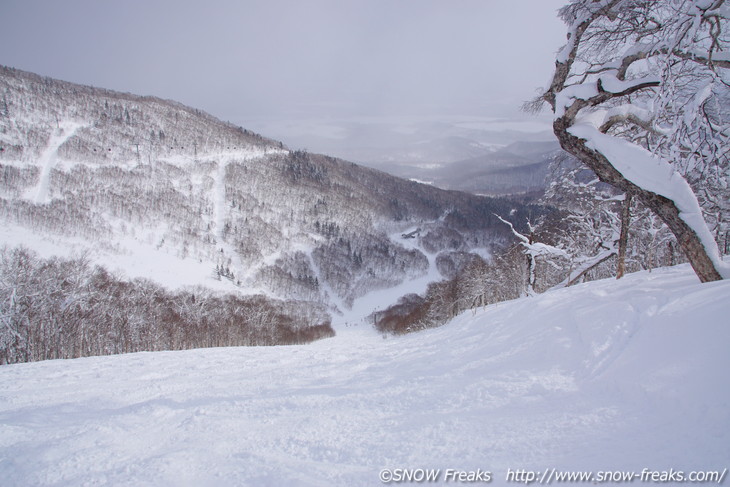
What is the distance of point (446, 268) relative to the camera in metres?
145

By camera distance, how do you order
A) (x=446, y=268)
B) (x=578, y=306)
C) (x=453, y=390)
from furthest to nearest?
(x=446, y=268)
(x=578, y=306)
(x=453, y=390)

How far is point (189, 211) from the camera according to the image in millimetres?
143625

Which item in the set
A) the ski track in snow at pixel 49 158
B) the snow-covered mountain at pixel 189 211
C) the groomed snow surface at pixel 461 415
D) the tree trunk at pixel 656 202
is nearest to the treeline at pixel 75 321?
the groomed snow surface at pixel 461 415

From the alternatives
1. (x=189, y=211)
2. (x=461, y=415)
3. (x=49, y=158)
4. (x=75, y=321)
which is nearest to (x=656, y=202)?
(x=461, y=415)

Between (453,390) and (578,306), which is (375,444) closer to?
(453,390)

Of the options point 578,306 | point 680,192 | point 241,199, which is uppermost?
point 241,199

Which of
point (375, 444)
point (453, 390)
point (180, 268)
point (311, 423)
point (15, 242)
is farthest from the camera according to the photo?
point (180, 268)

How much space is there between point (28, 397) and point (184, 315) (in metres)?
59.9

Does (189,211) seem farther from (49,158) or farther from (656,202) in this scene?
(656,202)

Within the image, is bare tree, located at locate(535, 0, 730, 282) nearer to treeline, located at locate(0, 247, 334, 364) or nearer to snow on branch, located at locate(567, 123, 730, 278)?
snow on branch, located at locate(567, 123, 730, 278)

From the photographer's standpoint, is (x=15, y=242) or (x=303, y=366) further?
(x=15, y=242)

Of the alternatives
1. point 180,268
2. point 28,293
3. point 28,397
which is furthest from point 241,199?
point 28,397

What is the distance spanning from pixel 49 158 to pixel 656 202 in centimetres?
18234

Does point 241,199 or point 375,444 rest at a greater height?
point 241,199
